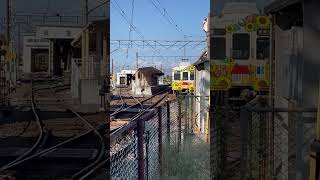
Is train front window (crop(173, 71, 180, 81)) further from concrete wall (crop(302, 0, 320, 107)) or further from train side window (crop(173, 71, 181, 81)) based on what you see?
concrete wall (crop(302, 0, 320, 107))

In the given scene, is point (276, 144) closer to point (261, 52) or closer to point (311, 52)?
point (311, 52)

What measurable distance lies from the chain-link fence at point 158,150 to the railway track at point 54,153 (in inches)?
5.2

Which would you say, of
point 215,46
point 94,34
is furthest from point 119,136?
point 215,46

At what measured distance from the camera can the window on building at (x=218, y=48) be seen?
7.66 m

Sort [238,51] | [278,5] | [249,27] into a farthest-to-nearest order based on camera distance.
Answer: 1. [238,51]
2. [249,27]
3. [278,5]

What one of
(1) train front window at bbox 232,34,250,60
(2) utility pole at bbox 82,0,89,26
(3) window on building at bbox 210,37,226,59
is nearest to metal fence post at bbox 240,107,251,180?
(2) utility pole at bbox 82,0,89,26

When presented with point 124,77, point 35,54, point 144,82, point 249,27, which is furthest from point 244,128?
point 124,77

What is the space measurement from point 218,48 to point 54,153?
5.50 m

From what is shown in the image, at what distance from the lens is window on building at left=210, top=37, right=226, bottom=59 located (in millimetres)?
7660

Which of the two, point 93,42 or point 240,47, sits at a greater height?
point 240,47

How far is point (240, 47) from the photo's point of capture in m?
8.33

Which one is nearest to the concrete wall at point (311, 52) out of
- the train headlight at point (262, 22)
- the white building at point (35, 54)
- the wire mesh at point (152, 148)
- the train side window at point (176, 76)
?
the white building at point (35, 54)

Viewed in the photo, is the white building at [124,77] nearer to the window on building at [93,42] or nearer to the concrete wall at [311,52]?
the window on building at [93,42]

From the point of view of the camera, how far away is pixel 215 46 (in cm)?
788
